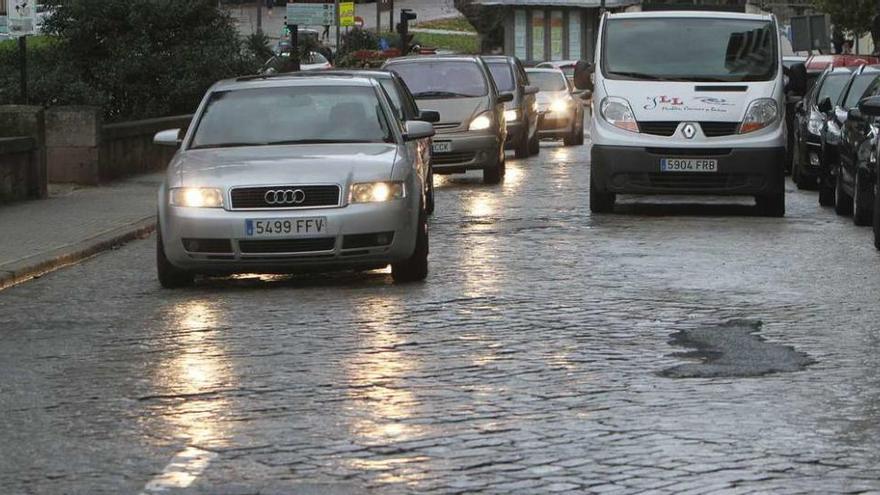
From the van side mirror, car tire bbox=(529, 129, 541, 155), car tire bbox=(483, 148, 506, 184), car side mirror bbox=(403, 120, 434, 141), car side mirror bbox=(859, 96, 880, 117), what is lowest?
car tire bbox=(529, 129, 541, 155)

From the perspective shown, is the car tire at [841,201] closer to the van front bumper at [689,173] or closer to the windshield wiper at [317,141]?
the van front bumper at [689,173]

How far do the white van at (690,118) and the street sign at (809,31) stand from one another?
118 ft

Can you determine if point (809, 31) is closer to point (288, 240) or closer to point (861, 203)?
point (861, 203)

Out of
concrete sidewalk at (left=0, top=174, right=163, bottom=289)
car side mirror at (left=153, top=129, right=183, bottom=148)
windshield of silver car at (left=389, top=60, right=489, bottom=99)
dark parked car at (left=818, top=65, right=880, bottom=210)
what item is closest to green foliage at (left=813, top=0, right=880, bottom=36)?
windshield of silver car at (left=389, top=60, right=489, bottom=99)

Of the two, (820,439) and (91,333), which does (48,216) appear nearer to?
(91,333)

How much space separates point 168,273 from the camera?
13.7 meters

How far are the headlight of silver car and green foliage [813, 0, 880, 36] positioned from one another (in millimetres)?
58120

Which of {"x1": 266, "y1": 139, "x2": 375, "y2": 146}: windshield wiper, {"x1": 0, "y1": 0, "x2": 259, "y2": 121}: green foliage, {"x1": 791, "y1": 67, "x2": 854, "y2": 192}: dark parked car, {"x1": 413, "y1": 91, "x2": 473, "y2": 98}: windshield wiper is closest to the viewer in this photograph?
{"x1": 266, "y1": 139, "x2": 375, "y2": 146}: windshield wiper

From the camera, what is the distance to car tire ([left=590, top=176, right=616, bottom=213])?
66.5ft

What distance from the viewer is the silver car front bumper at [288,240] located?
13297mm

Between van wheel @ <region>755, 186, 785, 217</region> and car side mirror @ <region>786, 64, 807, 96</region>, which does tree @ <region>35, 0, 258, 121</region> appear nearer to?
car side mirror @ <region>786, 64, 807, 96</region>

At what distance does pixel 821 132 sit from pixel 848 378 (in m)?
13.9

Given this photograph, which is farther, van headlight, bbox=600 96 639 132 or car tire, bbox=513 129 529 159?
car tire, bbox=513 129 529 159

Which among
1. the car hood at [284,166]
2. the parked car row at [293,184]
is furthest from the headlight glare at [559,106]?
the car hood at [284,166]
